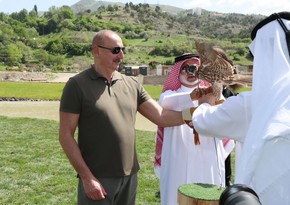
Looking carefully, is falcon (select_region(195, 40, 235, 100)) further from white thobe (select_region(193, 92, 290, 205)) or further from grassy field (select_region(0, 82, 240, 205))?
grassy field (select_region(0, 82, 240, 205))

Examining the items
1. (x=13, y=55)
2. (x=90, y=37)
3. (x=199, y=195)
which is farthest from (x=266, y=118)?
(x=90, y=37)

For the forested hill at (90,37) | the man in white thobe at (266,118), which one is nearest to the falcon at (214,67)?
the man in white thobe at (266,118)

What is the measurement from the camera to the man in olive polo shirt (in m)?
3.19

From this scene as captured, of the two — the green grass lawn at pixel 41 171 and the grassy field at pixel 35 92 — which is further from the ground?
the green grass lawn at pixel 41 171

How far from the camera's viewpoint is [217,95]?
3502 millimetres

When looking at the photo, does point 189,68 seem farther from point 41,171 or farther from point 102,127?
point 41,171

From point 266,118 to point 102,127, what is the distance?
5.52 ft

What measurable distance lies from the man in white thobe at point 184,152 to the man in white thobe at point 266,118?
157 centimetres

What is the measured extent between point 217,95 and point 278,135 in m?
1.77

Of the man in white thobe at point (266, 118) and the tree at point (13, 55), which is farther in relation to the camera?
the tree at point (13, 55)

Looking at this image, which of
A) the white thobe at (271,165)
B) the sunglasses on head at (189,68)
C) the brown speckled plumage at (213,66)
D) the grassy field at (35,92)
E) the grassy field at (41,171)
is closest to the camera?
the white thobe at (271,165)

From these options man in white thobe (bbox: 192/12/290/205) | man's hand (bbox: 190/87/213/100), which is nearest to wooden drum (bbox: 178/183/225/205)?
man in white thobe (bbox: 192/12/290/205)

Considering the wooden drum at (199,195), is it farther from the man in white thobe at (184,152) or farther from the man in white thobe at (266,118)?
the man in white thobe at (184,152)

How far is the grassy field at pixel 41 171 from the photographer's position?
624 centimetres
